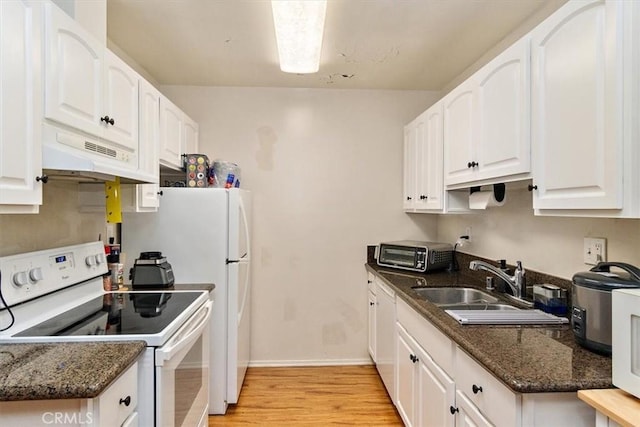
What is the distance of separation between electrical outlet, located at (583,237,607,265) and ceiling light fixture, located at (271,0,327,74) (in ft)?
5.15

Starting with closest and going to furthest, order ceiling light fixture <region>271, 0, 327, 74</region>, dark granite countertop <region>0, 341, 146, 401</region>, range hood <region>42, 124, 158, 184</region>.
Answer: dark granite countertop <region>0, 341, 146, 401</region> < range hood <region>42, 124, 158, 184</region> < ceiling light fixture <region>271, 0, 327, 74</region>

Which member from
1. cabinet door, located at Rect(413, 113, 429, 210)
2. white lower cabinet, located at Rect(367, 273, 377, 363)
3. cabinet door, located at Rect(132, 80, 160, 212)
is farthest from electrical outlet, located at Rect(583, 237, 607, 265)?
cabinet door, located at Rect(132, 80, 160, 212)

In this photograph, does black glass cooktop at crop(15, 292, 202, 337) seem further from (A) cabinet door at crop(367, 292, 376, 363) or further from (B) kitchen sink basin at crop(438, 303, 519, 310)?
(A) cabinet door at crop(367, 292, 376, 363)

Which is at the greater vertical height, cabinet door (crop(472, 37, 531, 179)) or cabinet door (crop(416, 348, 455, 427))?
cabinet door (crop(472, 37, 531, 179))

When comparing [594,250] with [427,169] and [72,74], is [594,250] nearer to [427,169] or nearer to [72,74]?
[427,169]

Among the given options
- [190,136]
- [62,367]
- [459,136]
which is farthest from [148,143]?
[459,136]

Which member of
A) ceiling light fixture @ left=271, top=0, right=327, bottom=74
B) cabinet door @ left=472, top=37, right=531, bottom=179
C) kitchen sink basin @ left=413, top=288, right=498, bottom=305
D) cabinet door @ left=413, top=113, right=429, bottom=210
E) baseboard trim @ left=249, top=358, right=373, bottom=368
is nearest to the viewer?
cabinet door @ left=472, top=37, right=531, bottom=179

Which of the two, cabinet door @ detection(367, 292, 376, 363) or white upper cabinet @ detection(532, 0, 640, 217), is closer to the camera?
white upper cabinet @ detection(532, 0, 640, 217)

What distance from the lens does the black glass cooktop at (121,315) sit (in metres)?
1.47

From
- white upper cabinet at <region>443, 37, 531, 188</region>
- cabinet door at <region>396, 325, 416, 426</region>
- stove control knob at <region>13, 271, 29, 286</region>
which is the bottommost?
cabinet door at <region>396, 325, 416, 426</region>

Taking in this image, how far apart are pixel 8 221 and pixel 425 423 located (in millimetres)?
2091

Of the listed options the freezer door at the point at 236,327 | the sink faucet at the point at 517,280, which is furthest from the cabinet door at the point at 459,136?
the freezer door at the point at 236,327

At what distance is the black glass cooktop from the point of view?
4.84 feet

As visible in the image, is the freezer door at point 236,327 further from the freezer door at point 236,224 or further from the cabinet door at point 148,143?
the cabinet door at point 148,143
